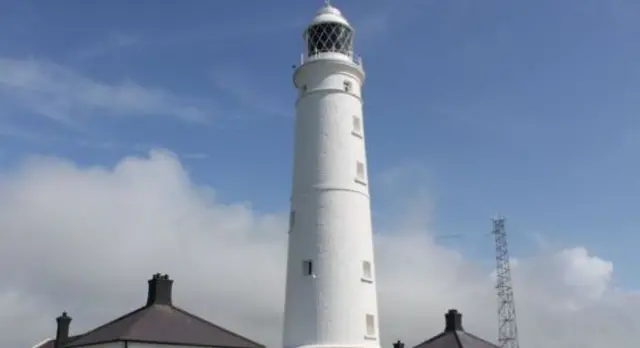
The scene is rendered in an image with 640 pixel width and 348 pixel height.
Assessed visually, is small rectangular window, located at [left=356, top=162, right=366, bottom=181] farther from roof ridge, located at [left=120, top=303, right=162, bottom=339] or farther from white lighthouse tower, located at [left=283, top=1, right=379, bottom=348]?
roof ridge, located at [left=120, top=303, right=162, bottom=339]

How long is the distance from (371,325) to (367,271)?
1.85 m

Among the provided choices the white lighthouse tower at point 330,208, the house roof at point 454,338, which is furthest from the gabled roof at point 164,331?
the house roof at point 454,338

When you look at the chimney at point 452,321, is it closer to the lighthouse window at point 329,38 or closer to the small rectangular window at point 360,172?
the small rectangular window at point 360,172

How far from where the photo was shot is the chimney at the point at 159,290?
94.4 ft

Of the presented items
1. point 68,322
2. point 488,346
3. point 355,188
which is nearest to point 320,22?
point 355,188

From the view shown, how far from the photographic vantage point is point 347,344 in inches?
893

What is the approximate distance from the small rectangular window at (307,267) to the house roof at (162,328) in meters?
5.80

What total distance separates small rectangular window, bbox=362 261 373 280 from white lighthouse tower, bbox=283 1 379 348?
4 cm

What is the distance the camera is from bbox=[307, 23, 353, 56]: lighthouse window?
26234mm

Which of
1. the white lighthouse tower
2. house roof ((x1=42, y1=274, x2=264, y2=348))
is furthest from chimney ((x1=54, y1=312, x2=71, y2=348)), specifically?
the white lighthouse tower

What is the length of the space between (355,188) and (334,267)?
2999 millimetres

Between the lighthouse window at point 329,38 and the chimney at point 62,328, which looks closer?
the lighthouse window at point 329,38

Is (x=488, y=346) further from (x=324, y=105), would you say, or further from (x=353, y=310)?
(x=324, y=105)

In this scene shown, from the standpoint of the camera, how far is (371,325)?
23.7 m
